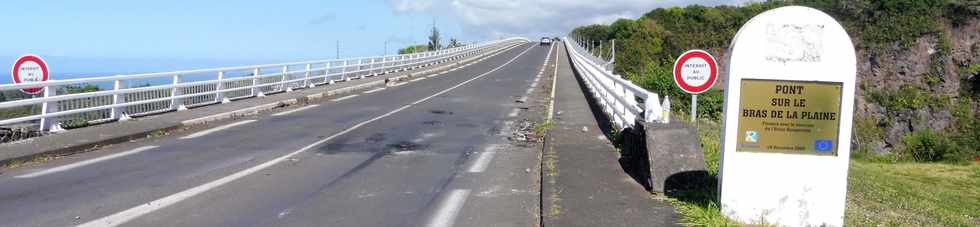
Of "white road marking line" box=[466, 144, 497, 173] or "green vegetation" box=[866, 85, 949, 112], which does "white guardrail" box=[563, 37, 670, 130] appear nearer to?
"white road marking line" box=[466, 144, 497, 173]

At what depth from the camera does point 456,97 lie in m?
22.5

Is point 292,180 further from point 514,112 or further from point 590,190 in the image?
point 514,112

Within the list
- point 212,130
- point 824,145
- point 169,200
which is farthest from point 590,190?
point 212,130

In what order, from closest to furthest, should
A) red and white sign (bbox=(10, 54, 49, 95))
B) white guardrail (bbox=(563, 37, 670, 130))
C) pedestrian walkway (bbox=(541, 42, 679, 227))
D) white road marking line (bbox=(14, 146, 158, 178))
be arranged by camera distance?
pedestrian walkway (bbox=(541, 42, 679, 227)), white guardrail (bbox=(563, 37, 670, 130)), white road marking line (bbox=(14, 146, 158, 178)), red and white sign (bbox=(10, 54, 49, 95))

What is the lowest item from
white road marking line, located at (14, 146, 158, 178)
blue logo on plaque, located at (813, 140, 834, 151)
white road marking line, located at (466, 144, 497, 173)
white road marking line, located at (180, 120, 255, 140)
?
white road marking line, located at (180, 120, 255, 140)

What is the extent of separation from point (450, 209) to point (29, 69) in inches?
391

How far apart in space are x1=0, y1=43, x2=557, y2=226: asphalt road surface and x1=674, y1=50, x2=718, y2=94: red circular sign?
246cm

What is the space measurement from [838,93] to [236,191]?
5.47 metres

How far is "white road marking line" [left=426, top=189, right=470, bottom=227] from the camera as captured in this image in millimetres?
6379

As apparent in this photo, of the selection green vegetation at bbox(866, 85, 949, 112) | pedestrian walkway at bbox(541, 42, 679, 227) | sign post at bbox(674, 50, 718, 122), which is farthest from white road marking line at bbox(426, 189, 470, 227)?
green vegetation at bbox(866, 85, 949, 112)

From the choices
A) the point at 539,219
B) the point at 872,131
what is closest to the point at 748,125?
the point at 539,219

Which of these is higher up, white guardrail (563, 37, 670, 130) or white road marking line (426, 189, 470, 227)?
white guardrail (563, 37, 670, 130)

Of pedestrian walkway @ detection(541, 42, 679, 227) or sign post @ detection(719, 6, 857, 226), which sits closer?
sign post @ detection(719, 6, 857, 226)

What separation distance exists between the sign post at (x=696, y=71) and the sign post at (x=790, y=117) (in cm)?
578
